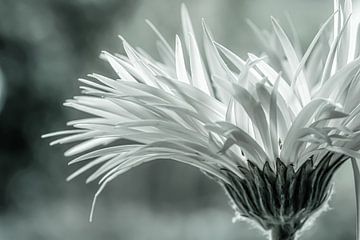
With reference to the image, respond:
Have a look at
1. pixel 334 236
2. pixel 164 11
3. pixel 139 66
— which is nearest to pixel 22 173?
pixel 164 11

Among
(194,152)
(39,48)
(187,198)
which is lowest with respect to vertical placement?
(194,152)

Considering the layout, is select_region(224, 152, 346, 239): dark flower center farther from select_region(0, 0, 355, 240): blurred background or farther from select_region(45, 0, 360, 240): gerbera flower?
select_region(0, 0, 355, 240): blurred background

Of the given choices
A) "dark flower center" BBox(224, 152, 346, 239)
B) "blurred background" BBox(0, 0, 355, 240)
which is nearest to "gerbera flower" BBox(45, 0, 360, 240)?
"dark flower center" BBox(224, 152, 346, 239)

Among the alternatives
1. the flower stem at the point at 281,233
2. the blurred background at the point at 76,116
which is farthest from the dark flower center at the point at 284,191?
the blurred background at the point at 76,116

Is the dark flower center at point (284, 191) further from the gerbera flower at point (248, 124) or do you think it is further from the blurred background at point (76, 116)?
the blurred background at point (76, 116)

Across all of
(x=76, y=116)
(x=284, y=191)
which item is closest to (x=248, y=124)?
(x=284, y=191)

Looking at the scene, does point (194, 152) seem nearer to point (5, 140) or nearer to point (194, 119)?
point (194, 119)
